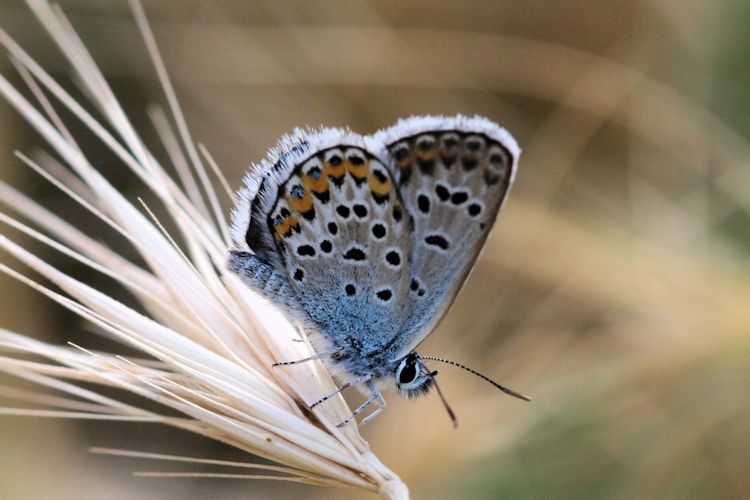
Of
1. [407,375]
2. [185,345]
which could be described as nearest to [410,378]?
[407,375]

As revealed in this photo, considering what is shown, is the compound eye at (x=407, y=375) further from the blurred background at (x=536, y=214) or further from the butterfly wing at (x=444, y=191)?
the blurred background at (x=536, y=214)

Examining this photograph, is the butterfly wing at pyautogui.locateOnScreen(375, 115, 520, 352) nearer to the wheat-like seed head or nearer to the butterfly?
the butterfly

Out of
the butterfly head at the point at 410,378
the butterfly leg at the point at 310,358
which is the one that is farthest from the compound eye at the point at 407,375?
the butterfly leg at the point at 310,358

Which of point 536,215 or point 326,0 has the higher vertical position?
point 326,0

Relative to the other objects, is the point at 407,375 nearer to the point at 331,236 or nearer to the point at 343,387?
the point at 343,387

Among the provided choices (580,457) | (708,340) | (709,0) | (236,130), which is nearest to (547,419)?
(580,457)

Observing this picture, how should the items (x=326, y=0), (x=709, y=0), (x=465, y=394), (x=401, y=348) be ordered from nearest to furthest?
(x=401, y=348), (x=465, y=394), (x=709, y=0), (x=326, y=0)

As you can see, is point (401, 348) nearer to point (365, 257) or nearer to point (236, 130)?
point (365, 257)
